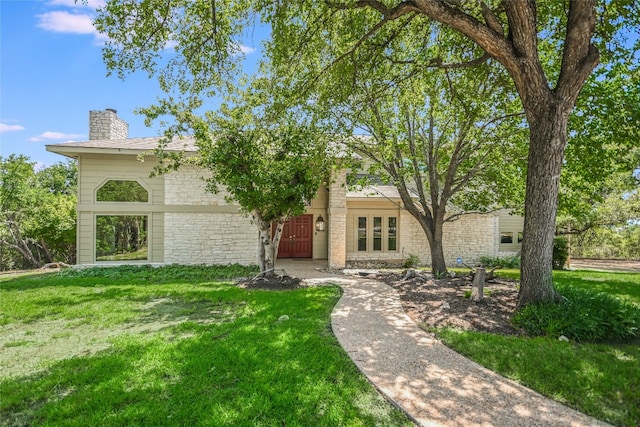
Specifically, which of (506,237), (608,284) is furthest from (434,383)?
(506,237)

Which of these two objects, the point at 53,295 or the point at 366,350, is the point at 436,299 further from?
the point at 53,295

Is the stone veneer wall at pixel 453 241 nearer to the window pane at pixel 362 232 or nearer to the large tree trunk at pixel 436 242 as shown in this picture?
the window pane at pixel 362 232

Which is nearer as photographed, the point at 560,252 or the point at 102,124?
the point at 102,124

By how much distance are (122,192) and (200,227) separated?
309 cm

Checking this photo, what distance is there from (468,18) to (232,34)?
4812 mm

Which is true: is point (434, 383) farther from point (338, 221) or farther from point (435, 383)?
point (338, 221)

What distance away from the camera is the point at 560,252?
14336 millimetres

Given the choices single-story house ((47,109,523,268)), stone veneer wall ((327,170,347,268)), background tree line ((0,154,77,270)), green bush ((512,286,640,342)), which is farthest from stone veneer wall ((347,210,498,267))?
background tree line ((0,154,77,270))

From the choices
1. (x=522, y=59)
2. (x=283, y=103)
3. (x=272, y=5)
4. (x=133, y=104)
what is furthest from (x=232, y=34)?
(x=522, y=59)

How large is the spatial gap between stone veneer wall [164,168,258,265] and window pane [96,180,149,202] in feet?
3.14

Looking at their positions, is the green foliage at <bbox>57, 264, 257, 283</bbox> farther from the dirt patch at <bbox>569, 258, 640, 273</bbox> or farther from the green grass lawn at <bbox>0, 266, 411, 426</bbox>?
the dirt patch at <bbox>569, 258, 640, 273</bbox>

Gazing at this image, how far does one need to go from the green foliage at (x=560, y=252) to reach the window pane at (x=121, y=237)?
1689 cm

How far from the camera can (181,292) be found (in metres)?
8.52

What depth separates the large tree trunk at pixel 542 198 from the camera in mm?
5754
